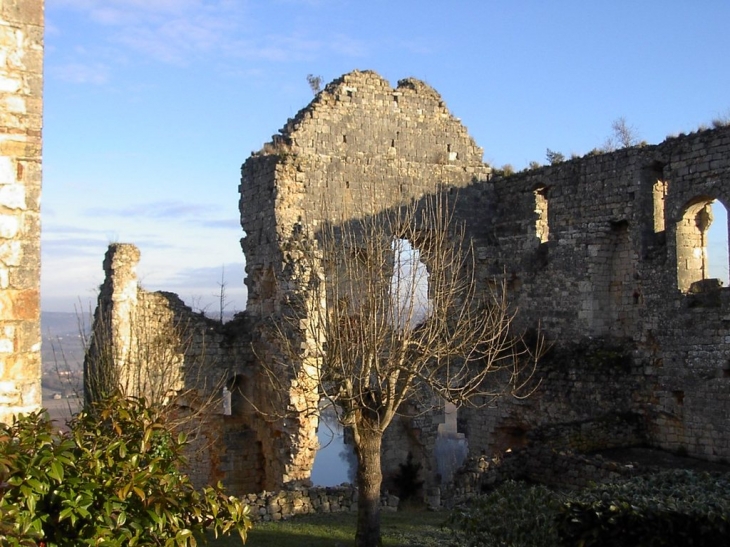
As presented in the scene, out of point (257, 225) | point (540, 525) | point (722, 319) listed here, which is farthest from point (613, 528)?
point (257, 225)

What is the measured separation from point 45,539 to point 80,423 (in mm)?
1209

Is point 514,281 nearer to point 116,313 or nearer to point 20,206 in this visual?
point 116,313

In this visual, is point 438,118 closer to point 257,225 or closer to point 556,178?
point 556,178

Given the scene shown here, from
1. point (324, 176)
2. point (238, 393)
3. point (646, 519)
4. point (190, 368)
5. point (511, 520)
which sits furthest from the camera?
point (238, 393)

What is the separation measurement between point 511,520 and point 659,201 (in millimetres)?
9078

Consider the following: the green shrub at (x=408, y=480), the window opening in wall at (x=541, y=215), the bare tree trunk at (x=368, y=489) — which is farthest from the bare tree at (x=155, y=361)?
the window opening in wall at (x=541, y=215)

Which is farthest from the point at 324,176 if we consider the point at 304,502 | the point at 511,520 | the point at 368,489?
the point at 511,520

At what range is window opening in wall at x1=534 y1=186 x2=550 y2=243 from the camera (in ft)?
60.7

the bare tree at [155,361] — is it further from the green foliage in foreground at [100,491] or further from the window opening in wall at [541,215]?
the green foliage in foreground at [100,491]

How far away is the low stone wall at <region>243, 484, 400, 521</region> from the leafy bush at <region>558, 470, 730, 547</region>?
6885mm

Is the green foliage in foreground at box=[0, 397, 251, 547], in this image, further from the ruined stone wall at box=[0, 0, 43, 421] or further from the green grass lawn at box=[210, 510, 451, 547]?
the green grass lawn at box=[210, 510, 451, 547]

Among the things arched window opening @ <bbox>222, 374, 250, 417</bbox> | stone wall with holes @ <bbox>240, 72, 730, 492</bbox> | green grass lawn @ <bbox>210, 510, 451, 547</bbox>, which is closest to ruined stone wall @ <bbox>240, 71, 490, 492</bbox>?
stone wall with holes @ <bbox>240, 72, 730, 492</bbox>

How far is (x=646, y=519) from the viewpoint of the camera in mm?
7992

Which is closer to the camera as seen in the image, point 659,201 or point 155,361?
point 155,361
